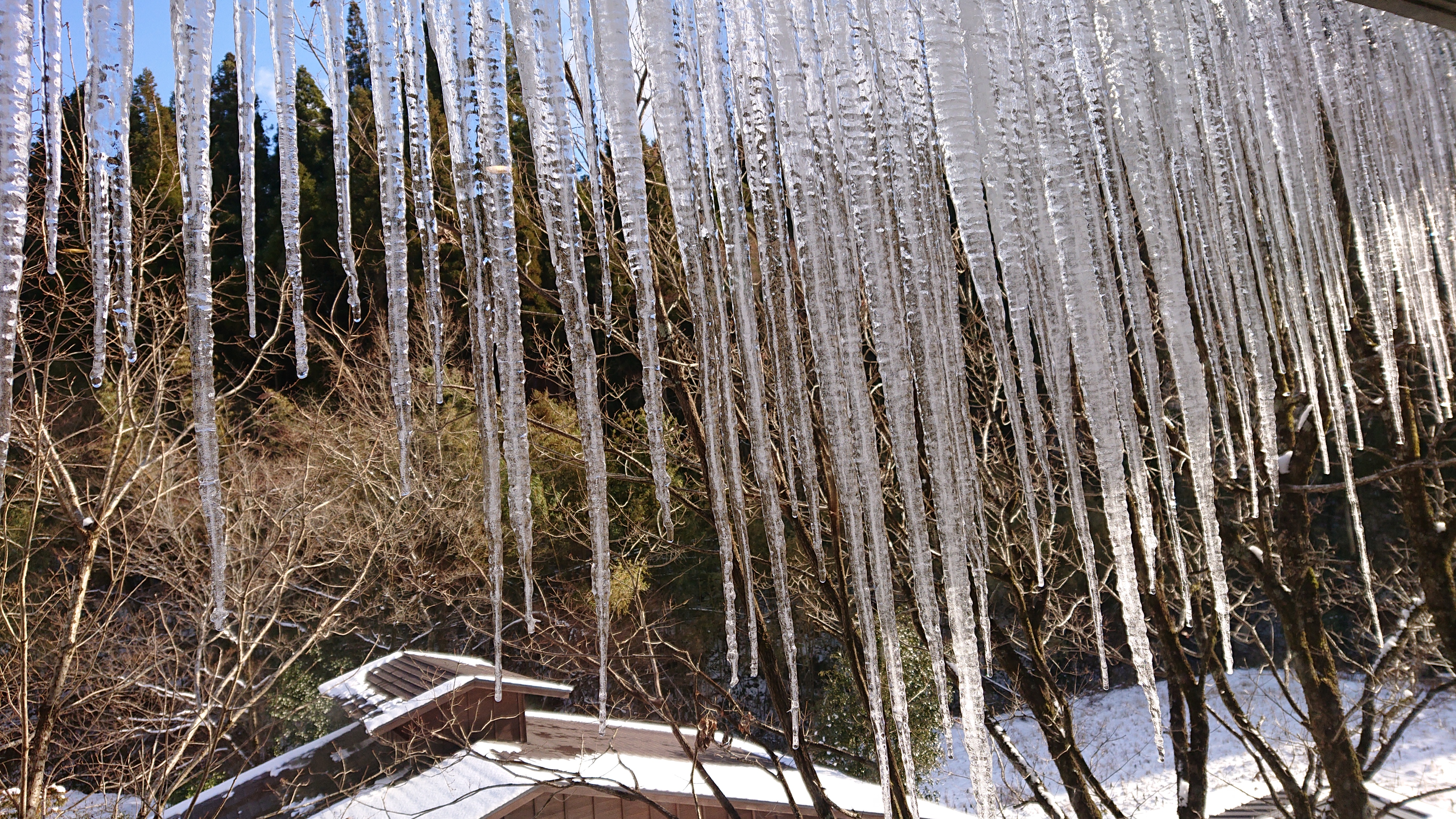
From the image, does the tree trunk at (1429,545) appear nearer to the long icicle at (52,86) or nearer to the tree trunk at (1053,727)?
the tree trunk at (1053,727)

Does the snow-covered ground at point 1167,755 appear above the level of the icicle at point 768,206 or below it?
below

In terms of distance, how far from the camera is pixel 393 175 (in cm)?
112

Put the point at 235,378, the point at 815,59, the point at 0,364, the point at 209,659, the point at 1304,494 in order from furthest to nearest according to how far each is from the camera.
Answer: the point at 235,378 → the point at 209,659 → the point at 1304,494 → the point at 815,59 → the point at 0,364

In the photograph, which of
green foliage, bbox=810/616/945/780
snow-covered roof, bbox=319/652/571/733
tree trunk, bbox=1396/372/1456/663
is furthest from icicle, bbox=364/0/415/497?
green foliage, bbox=810/616/945/780

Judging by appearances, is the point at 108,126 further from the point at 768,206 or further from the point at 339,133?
the point at 768,206

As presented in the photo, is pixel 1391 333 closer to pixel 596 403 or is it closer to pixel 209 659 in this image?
pixel 596 403

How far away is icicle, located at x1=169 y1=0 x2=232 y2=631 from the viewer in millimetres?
971

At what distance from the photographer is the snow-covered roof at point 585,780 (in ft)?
14.9

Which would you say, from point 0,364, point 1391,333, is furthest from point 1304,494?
point 0,364

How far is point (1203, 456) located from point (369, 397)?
31.5 feet

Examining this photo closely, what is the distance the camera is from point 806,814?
4.79 m

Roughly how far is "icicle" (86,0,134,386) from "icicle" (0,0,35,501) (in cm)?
6

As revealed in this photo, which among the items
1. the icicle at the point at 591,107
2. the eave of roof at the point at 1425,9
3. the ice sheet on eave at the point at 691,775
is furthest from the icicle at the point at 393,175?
the ice sheet on eave at the point at 691,775

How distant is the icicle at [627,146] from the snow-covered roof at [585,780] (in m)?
3.53
